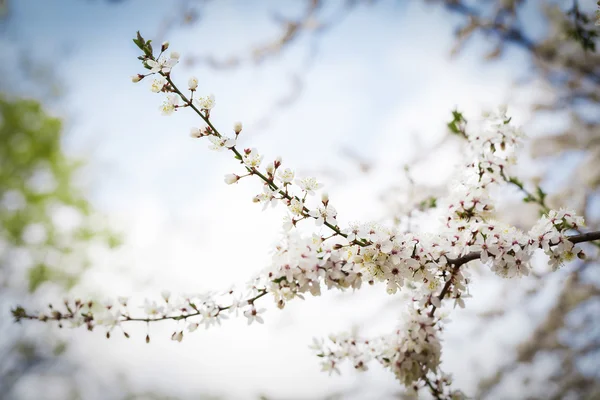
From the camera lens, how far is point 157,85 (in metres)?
1.32

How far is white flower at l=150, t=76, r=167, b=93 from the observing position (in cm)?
132

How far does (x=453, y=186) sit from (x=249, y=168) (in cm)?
106

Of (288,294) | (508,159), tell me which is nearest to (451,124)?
(508,159)

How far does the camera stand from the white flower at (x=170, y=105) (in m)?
1.35

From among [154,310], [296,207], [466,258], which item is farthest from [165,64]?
[466,258]

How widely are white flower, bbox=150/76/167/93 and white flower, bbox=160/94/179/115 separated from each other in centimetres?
4

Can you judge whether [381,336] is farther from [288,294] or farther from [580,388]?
[580,388]

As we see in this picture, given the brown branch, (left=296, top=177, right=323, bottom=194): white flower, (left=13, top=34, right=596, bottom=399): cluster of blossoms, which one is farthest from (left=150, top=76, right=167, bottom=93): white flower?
the brown branch

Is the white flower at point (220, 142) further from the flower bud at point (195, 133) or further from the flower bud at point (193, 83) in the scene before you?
the flower bud at point (193, 83)

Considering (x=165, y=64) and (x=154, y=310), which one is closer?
(x=165, y=64)

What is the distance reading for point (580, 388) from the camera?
4527 mm

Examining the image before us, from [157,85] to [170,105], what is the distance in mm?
84

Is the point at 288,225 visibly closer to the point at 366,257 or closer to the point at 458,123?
the point at 366,257

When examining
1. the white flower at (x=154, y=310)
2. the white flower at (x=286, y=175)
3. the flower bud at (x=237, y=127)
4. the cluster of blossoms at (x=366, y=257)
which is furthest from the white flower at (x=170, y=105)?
the white flower at (x=154, y=310)
